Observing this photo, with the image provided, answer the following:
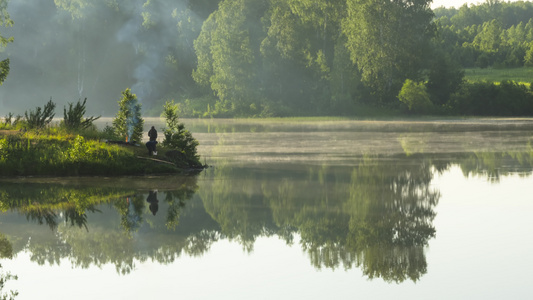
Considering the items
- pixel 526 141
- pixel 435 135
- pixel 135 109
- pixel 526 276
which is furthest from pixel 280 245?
pixel 435 135

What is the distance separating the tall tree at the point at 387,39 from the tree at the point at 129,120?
172 feet

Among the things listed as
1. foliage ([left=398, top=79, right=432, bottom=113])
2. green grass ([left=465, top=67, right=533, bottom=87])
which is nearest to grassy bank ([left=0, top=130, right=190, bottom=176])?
foliage ([left=398, top=79, right=432, bottom=113])

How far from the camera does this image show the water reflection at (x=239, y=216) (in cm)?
1313

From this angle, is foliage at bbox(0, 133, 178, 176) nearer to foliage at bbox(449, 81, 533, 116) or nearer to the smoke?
foliage at bbox(449, 81, 533, 116)

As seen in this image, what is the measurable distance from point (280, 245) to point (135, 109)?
61.8ft

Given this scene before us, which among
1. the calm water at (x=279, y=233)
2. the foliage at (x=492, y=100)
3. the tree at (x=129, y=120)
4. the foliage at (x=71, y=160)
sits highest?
the foliage at (x=492, y=100)

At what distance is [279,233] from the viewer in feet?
50.0

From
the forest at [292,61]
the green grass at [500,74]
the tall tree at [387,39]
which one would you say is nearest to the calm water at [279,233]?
the tall tree at [387,39]

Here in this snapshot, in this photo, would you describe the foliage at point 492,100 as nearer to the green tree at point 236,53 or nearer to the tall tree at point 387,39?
the tall tree at point 387,39

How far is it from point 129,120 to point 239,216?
1474 cm

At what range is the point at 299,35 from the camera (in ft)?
286

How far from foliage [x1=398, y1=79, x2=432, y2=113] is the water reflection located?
5468 cm

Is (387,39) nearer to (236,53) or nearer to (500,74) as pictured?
(236,53)

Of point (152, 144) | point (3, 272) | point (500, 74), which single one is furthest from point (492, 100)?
point (3, 272)
